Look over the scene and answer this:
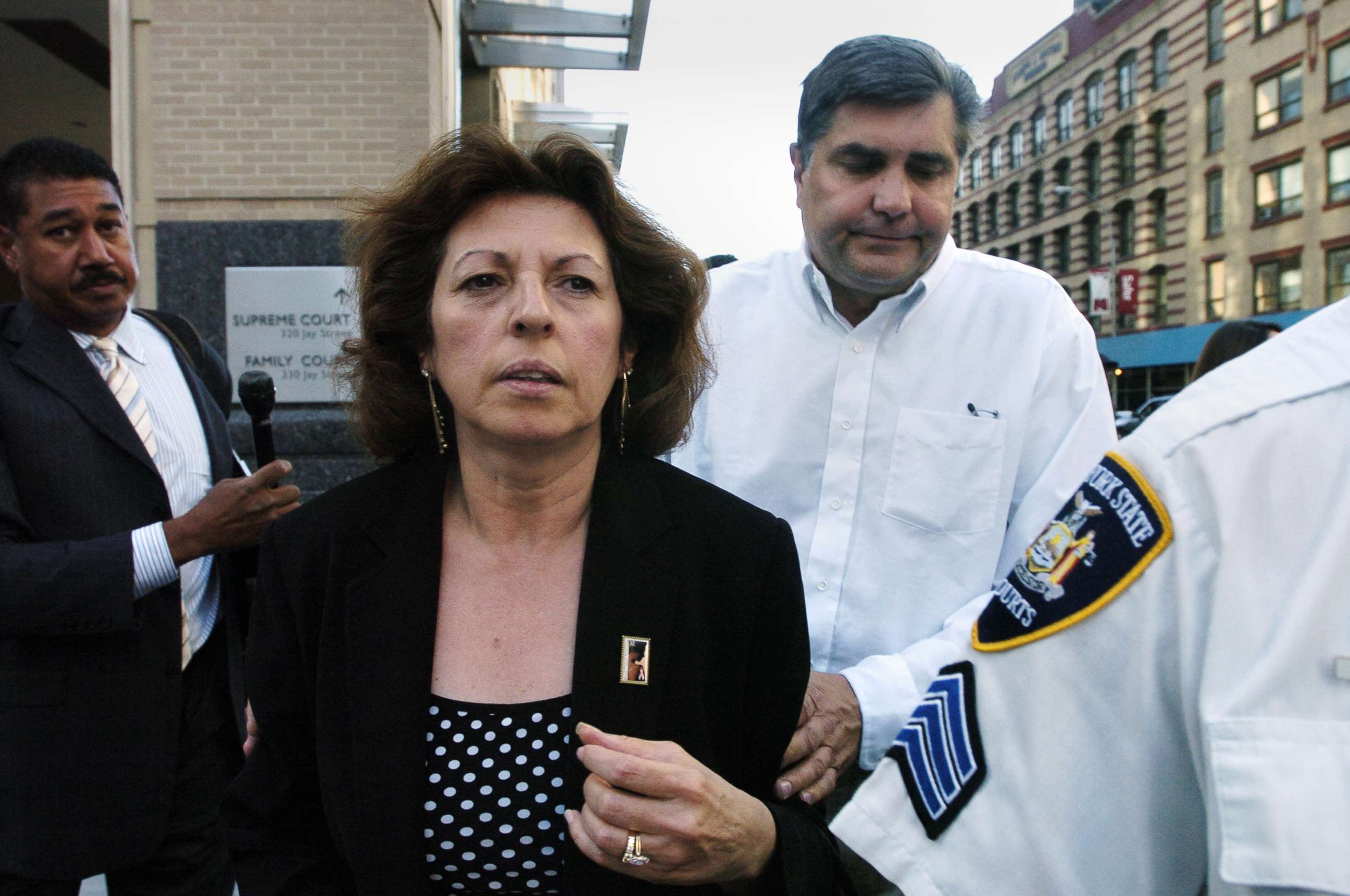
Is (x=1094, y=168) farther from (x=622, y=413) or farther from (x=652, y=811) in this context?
(x=652, y=811)

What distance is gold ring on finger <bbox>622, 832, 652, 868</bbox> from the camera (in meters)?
1.40

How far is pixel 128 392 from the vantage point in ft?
8.79

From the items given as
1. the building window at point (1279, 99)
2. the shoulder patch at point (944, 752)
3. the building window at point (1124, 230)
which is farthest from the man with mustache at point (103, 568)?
the building window at point (1124, 230)

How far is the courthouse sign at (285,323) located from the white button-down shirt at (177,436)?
3285 millimetres

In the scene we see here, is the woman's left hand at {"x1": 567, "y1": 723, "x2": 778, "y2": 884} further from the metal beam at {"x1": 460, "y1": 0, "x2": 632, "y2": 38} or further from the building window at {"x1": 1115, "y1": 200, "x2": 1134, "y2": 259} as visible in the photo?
the building window at {"x1": 1115, "y1": 200, "x2": 1134, "y2": 259}

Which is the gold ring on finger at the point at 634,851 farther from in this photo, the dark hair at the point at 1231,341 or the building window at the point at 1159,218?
the building window at the point at 1159,218

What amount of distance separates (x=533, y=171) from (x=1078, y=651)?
1369 millimetres

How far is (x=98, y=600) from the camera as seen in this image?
2.36 meters

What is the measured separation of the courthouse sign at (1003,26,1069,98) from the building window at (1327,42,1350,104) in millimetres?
16882

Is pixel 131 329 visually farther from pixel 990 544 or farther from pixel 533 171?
pixel 990 544

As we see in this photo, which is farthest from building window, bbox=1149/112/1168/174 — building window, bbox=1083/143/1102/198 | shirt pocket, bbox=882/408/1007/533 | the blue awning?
shirt pocket, bbox=882/408/1007/533

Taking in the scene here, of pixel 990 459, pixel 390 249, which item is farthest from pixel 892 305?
pixel 390 249

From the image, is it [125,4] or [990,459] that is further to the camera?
[125,4]

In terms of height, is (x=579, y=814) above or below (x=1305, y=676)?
below
